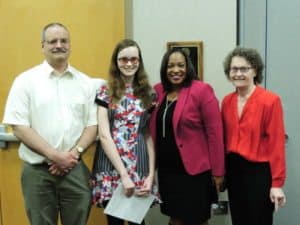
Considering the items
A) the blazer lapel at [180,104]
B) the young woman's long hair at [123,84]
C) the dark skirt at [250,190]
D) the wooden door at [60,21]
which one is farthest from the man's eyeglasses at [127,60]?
the dark skirt at [250,190]

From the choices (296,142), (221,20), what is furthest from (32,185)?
(296,142)

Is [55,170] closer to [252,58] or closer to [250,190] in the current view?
[250,190]

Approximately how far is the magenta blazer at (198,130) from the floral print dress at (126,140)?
0.64 ft

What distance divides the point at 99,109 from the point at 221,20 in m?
0.97

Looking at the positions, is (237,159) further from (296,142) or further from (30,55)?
(30,55)

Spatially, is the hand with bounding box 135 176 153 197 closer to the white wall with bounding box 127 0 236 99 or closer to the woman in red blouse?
the woman in red blouse

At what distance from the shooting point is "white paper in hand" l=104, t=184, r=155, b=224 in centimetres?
207

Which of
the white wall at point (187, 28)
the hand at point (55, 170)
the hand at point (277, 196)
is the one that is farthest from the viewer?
the white wall at point (187, 28)

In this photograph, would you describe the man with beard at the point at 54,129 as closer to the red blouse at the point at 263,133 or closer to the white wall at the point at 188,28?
Answer: the white wall at the point at 188,28

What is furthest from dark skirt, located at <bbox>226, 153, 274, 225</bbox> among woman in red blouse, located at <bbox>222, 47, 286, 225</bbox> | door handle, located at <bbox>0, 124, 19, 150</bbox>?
door handle, located at <bbox>0, 124, 19, 150</bbox>

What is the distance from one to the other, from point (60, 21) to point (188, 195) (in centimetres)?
133

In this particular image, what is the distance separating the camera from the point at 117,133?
2082mm

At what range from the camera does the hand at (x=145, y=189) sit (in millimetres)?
2078

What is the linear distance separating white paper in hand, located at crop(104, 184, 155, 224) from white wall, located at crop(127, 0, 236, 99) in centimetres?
81
